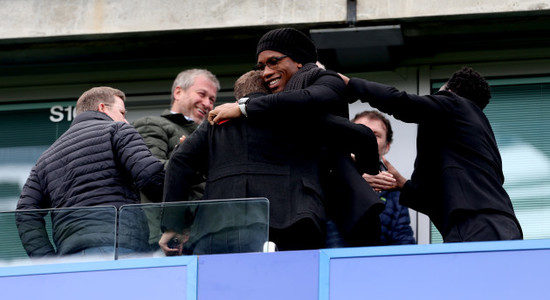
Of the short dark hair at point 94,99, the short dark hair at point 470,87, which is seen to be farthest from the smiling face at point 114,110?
the short dark hair at point 470,87

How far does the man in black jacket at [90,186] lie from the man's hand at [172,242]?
0.32ft

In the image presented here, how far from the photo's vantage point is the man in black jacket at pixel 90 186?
8.27 meters

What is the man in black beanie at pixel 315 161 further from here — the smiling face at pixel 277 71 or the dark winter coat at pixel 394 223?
the dark winter coat at pixel 394 223

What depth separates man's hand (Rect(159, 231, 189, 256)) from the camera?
816 centimetres

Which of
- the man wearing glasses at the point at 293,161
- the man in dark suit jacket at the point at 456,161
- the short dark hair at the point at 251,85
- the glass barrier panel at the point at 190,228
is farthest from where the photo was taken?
the short dark hair at the point at 251,85

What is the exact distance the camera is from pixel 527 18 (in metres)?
12.0

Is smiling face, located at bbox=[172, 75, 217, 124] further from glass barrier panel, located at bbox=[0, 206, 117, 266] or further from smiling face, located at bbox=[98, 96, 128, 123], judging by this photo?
glass barrier panel, located at bbox=[0, 206, 117, 266]

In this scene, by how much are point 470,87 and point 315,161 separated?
109 centimetres

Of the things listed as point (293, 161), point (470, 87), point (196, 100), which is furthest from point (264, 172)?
point (196, 100)

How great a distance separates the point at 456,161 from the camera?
8.52 meters

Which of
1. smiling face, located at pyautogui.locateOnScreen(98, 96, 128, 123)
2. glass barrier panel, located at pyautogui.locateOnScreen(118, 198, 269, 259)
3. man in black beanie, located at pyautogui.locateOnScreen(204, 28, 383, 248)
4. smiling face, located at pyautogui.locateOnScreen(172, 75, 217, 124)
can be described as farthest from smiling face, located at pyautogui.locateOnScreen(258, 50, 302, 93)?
smiling face, located at pyautogui.locateOnScreen(172, 75, 217, 124)

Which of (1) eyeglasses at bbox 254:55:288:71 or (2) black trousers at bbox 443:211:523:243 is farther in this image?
(1) eyeglasses at bbox 254:55:288:71

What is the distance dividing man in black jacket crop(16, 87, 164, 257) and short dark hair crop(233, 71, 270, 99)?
0.64 m

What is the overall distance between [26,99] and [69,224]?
4.99 m
